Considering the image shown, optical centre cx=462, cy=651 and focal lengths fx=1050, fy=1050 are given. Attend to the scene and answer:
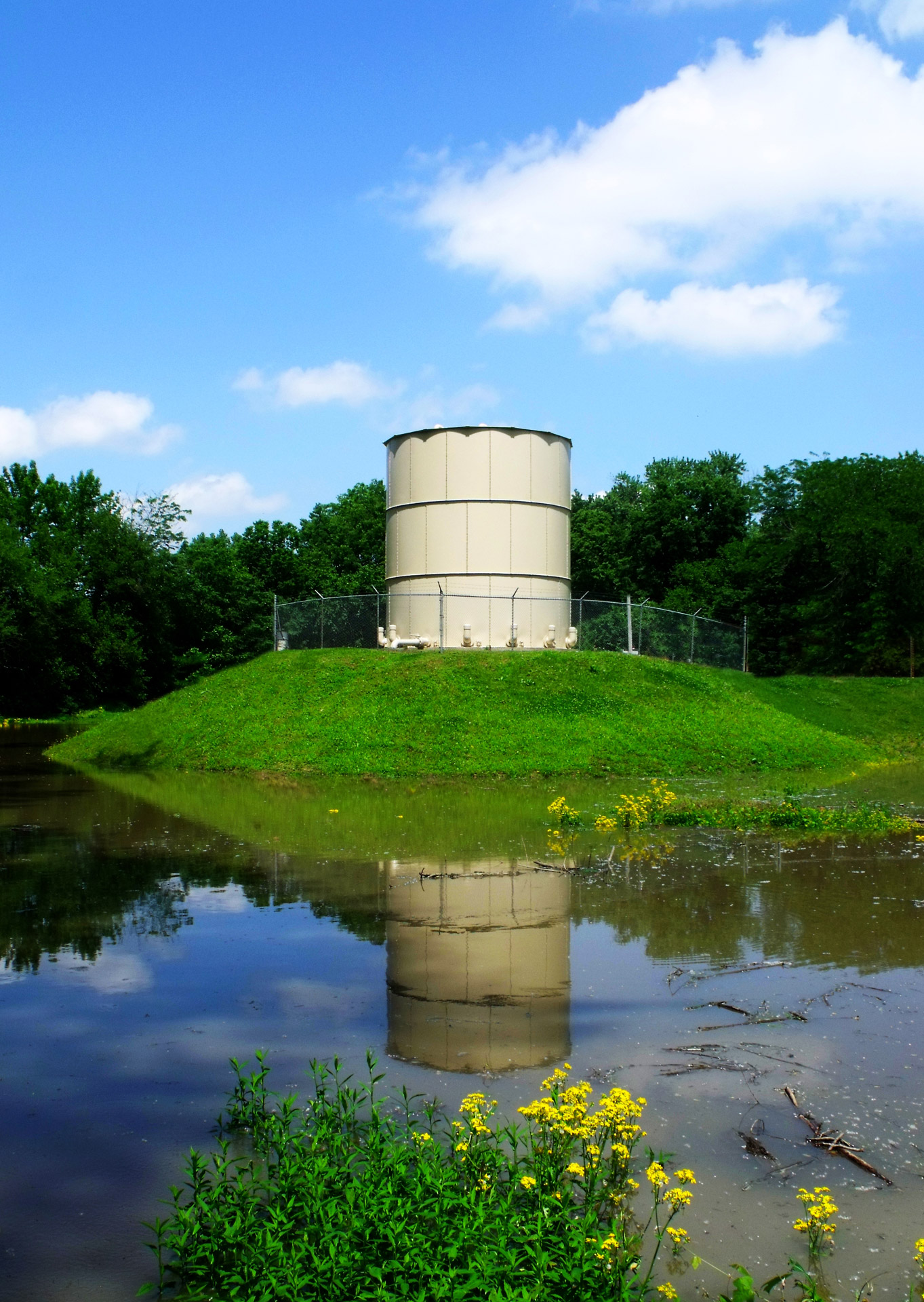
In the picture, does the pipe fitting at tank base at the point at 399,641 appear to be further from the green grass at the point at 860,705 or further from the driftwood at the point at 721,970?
the driftwood at the point at 721,970

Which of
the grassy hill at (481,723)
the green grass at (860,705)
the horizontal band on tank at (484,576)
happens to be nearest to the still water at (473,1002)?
the grassy hill at (481,723)

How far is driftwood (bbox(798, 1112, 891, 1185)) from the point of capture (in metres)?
5.03

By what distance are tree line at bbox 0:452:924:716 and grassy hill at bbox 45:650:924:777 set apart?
16.2 m

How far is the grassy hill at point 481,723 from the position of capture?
71.9ft

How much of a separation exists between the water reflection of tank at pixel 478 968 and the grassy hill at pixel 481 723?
9.75 m

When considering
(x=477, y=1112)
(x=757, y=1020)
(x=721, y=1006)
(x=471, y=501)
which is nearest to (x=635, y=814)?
(x=721, y=1006)

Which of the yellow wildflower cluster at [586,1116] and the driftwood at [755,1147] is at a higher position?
the yellow wildflower cluster at [586,1116]

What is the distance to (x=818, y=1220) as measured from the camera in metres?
4.22

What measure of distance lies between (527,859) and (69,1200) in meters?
8.27

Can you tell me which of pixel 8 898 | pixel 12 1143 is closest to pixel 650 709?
pixel 8 898

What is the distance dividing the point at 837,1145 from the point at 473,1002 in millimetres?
2766

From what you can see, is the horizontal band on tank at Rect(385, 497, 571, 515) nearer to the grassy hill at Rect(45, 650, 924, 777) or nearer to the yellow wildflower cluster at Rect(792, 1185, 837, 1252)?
the grassy hill at Rect(45, 650, 924, 777)

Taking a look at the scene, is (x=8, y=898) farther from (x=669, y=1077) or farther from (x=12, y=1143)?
(x=669, y=1077)

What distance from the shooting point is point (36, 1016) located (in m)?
7.14
